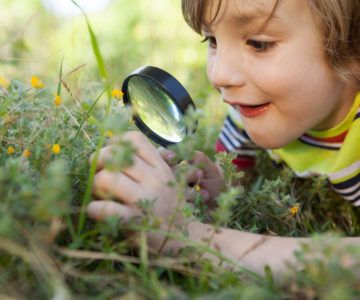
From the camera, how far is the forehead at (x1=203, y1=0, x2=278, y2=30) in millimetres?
1745

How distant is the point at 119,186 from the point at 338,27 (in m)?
1.22

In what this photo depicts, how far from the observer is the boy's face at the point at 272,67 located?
180 centimetres

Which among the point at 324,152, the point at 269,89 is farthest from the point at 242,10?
the point at 324,152

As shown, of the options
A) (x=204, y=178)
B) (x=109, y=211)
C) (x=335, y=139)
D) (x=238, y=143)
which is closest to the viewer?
(x=109, y=211)

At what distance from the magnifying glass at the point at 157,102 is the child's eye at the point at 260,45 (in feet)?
1.25

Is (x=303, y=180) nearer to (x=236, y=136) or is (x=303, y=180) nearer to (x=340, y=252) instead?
(x=236, y=136)

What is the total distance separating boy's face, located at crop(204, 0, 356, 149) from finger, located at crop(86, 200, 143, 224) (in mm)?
861

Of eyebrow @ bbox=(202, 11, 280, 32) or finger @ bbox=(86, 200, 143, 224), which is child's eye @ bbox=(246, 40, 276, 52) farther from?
finger @ bbox=(86, 200, 143, 224)

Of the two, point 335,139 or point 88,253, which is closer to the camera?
point 88,253

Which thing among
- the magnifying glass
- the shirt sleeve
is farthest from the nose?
the shirt sleeve

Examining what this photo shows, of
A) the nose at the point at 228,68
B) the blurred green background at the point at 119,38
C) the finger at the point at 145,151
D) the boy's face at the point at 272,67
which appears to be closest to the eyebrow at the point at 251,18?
the boy's face at the point at 272,67

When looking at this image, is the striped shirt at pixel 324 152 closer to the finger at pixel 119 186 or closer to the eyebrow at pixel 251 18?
the eyebrow at pixel 251 18

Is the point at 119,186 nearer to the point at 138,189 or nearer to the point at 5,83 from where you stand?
the point at 138,189

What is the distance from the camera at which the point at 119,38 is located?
532 centimetres
